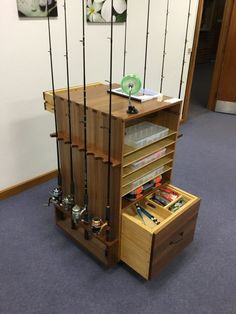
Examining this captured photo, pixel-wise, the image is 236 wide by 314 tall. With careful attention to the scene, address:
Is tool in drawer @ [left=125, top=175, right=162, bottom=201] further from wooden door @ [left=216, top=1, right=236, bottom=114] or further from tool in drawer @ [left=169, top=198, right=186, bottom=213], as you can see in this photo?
wooden door @ [left=216, top=1, right=236, bottom=114]

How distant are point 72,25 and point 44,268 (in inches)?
75.7

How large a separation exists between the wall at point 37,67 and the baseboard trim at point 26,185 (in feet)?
0.12

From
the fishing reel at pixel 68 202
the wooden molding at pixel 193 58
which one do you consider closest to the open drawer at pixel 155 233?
the fishing reel at pixel 68 202

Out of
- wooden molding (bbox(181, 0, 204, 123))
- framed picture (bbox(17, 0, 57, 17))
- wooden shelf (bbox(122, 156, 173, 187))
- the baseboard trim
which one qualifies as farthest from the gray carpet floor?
wooden molding (bbox(181, 0, 204, 123))

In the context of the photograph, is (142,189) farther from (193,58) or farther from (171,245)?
(193,58)

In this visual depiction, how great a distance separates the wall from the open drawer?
46.9 inches

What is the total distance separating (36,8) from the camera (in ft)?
6.96

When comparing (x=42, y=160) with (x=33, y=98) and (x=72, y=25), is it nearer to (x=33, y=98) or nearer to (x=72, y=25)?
(x=33, y=98)

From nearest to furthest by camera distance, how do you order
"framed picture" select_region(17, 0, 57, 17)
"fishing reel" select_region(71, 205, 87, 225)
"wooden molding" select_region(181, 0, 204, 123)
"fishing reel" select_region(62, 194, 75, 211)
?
"fishing reel" select_region(71, 205, 87, 225)
"fishing reel" select_region(62, 194, 75, 211)
"framed picture" select_region(17, 0, 57, 17)
"wooden molding" select_region(181, 0, 204, 123)

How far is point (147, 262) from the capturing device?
1.61 m

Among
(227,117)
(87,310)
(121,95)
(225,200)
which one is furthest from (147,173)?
(227,117)

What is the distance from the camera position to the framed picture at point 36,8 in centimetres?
205

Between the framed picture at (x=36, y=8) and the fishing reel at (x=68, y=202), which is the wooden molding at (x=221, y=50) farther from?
the fishing reel at (x=68, y=202)

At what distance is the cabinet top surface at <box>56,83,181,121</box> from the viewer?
144cm
